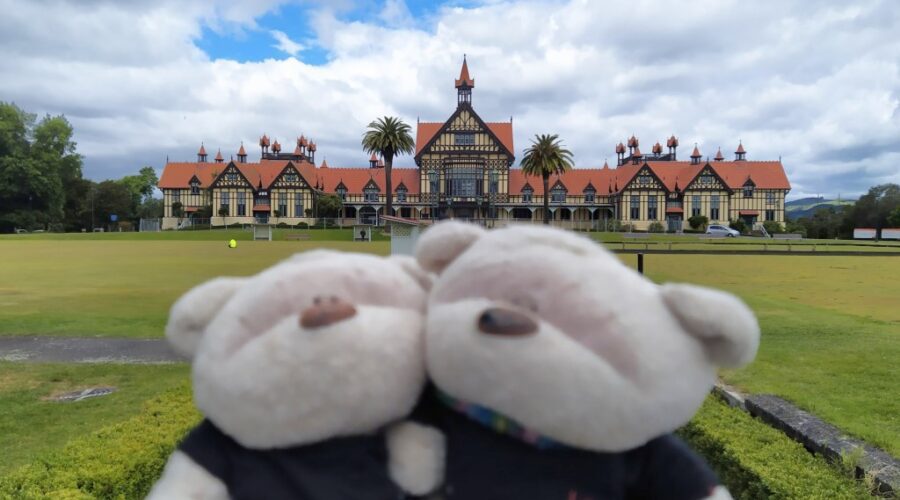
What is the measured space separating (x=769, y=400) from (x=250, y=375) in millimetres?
4668

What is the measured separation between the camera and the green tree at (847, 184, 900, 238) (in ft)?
196

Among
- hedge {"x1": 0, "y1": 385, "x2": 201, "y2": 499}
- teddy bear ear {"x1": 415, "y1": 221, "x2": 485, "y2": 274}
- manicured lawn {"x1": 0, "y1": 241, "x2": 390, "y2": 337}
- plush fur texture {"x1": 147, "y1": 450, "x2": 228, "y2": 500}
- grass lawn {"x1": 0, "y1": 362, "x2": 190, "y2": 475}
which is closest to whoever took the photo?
plush fur texture {"x1": 147, "y1": 450, "x2": 228, "y2": 500}

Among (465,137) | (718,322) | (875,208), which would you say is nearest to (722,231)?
(875,208)

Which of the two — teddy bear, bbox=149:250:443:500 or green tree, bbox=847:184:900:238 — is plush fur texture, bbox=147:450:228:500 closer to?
teddy bear, bbox=149:250:443:500

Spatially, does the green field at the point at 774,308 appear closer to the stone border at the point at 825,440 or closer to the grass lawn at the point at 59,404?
the stone border at the point at 825,440

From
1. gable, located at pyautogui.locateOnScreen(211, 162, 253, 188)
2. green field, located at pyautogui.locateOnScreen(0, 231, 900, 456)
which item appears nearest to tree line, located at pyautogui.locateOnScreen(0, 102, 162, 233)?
gable, located at pyautogui.locateOnScreen(211, 162, 253, 188)

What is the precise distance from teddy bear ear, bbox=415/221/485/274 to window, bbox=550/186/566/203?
58868 millimetres

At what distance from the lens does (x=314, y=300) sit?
5.08ft

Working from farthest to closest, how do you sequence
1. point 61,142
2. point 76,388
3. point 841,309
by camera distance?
point 61,142
point 841,309
point 76,388

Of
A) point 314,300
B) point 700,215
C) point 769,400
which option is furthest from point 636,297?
point 700,215

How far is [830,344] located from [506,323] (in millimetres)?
8591

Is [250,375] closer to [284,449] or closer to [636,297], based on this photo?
[284,449]

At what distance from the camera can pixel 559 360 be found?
4.53 ft

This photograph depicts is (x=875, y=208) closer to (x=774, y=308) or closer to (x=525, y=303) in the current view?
(x=774, y=308)
